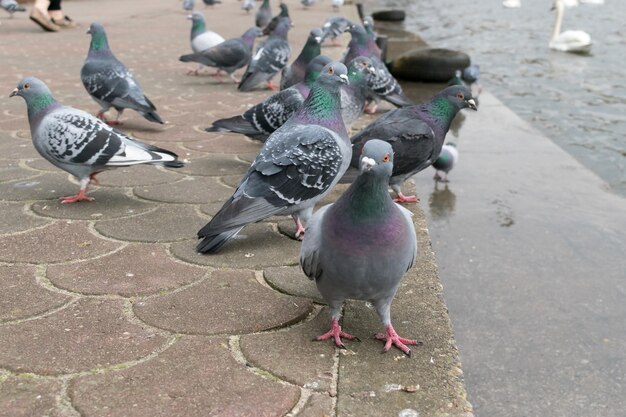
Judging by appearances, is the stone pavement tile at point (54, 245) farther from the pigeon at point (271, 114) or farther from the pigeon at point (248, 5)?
the pigeon at point (248, 5)

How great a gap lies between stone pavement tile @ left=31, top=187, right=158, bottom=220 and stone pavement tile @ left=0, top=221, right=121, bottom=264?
0.70 ft

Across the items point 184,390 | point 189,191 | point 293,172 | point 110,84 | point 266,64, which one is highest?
point 293,172

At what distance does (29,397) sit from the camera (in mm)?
2477

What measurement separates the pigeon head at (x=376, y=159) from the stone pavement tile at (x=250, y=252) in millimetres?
1246

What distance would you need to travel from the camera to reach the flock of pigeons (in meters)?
2.71

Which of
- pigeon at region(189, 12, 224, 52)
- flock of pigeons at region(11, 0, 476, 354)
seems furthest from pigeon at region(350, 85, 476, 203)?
pigeon at region(189, 12, 224, 52)

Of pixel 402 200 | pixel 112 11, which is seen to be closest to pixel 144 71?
pixel 402 200

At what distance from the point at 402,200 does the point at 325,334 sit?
2.48 m

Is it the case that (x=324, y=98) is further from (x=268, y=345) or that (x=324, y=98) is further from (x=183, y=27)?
(x=183, y=27)

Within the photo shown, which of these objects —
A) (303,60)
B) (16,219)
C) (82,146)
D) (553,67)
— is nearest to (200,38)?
(303,60)

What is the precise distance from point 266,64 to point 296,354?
6779 millimetres

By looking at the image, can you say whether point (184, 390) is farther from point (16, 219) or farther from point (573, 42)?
point (573, 42)

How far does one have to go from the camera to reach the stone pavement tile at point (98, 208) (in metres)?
4.43

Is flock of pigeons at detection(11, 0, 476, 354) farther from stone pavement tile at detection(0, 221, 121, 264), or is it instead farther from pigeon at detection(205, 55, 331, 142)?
stone pavement tile at detection(0, 221, 121, 264)
